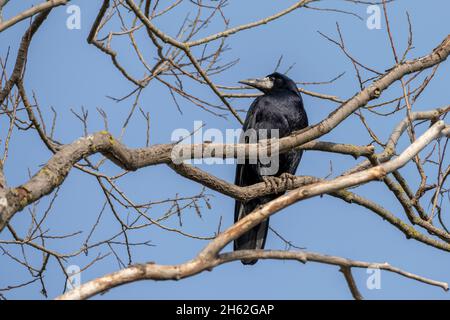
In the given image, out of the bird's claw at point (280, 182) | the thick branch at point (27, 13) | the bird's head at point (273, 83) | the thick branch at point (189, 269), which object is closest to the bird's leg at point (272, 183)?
the bird's claw at point (280, 182)

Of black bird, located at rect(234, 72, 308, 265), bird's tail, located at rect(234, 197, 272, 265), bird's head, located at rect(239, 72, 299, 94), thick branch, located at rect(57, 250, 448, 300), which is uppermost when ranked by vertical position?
bird's head, located at rect(239, 72, 299, 94)

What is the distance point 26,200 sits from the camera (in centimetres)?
327

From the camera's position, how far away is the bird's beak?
6.64 metres

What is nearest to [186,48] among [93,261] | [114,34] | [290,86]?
[114,34]

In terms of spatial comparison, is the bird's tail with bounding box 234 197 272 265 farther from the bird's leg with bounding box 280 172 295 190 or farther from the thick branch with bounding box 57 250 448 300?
the thick branch with bounding box 57 250 448 300

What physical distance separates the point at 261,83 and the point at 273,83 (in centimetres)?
11

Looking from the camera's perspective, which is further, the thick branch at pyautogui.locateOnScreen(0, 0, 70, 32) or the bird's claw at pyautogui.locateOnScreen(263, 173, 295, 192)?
the bird's claw at pyautogui.locateOnScreen(263, 173, 295, 192)

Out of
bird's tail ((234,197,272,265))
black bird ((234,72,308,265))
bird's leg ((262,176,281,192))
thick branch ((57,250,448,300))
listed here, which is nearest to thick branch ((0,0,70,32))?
thick branch ((57,250,448,300))

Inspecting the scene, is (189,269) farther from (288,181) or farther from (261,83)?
(261,83)

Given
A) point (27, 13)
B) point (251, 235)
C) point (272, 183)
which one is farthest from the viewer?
point (251, 235)

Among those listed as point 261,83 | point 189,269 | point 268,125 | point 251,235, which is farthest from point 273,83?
point 189,269

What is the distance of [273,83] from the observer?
6.70 meters
